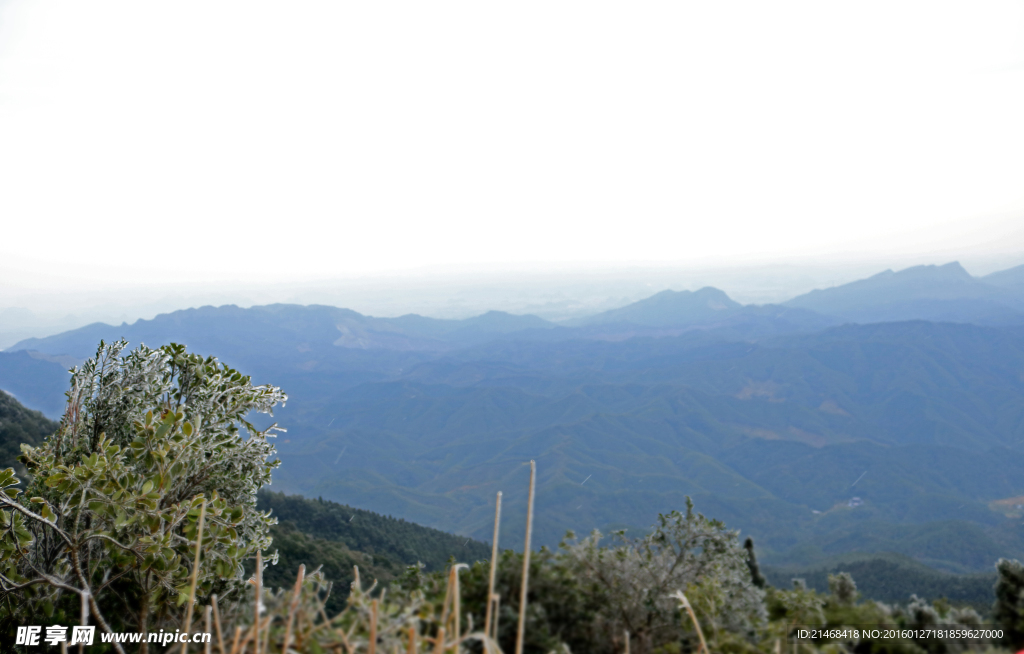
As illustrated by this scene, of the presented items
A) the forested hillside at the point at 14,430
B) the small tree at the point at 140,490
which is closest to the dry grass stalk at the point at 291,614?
the small tree at the point at 140,490

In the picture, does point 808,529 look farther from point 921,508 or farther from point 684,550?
point 684,550

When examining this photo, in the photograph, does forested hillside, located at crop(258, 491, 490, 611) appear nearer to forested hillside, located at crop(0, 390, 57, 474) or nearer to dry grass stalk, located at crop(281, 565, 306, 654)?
forested hillside, located at crop(0, 390, 57, 474)

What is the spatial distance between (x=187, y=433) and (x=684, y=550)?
512 centimetres

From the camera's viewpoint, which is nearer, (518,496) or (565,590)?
(565,590)

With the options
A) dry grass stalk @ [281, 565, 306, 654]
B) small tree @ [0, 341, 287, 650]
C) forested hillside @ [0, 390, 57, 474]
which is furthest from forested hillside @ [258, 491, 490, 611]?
dry grass stalk @ [281, 565, 306, 654]

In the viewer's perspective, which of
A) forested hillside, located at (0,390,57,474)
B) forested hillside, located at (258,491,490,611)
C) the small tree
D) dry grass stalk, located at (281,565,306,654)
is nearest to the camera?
dry grass stalk, located at (281,565,306,654)

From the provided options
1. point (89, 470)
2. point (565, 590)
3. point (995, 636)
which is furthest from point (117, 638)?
point (995, 636)

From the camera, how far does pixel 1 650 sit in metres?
6.15

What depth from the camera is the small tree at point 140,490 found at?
5492mm

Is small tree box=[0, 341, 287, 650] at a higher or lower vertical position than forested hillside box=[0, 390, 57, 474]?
higher

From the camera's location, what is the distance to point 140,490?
18.8 feet

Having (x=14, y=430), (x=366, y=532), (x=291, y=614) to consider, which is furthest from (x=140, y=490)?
(x=366, y=532)

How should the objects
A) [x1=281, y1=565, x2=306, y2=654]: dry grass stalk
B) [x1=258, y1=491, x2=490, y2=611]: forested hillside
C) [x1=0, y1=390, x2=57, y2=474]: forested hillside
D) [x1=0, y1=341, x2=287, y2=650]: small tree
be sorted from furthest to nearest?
[x1=258, y1=491, x2=490, y2=611]: forested hillside → [x1=0, y1=390, x2=57, y2=474]: forested hillside → [x1=0, y1=341, x2=287, y2=650]: small tree → [x1=281, y1=565, x2=306, y2=654]: dry grass stalk

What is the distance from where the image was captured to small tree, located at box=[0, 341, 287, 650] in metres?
5.49
